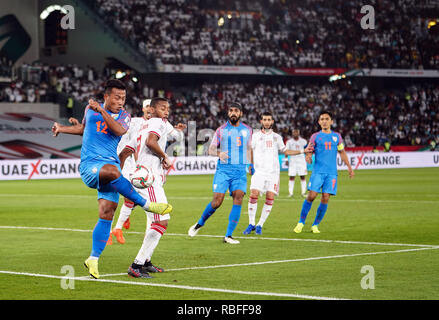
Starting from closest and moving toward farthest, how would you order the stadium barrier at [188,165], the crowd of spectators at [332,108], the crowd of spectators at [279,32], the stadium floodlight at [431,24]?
the stadium barrier at [188,165] → the crowd of spectators at [332,108] → the crowd of spectators at [279,32] → the stadium floodlight at [431,24]

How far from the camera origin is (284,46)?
56.5 m

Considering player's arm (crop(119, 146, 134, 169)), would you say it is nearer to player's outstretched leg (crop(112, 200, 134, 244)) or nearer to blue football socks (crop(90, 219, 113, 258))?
blue football socks (crop(90, 219, 113, 258))

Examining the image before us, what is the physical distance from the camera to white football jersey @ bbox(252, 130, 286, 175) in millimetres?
16484

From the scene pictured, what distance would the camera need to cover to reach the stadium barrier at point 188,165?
3453 cm

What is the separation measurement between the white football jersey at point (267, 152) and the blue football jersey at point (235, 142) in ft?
7.30

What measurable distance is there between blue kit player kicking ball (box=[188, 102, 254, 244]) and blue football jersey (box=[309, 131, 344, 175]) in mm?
1892

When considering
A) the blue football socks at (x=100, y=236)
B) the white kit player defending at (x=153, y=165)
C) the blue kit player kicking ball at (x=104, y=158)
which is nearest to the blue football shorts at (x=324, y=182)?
the white kit player defending at (x=153, y=165)

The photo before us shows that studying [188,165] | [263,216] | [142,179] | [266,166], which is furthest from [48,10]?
Answer: [142,179]

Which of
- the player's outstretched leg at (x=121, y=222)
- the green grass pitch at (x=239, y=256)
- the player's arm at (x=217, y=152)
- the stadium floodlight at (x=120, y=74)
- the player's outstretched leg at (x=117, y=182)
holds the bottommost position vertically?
the green grass pitch at (x=239, y=256)

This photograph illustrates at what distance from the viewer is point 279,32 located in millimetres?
57594

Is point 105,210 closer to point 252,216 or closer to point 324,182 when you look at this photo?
point 252,216

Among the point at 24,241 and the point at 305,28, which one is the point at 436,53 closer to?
the point at 305,28

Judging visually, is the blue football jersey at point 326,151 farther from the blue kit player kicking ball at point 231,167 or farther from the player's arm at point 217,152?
the player's arm at point 217,152

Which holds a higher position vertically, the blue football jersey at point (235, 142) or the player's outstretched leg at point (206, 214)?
the blue football jersey at point (235, 142)
